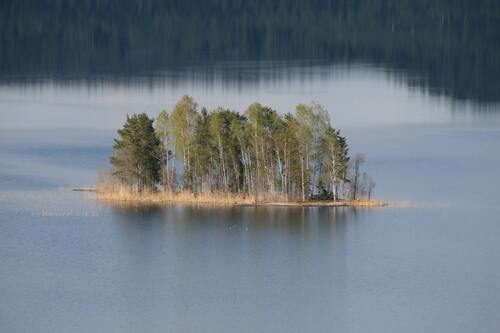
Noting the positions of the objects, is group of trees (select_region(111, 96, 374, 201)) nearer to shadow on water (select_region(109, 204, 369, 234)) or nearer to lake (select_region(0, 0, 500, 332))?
shadow on water (select_region(109, 204, 369, 234))

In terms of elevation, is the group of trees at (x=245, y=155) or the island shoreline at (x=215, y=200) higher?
the group of trees at (x=245, y=155)

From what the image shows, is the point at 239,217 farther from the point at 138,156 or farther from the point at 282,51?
the point at 282,51

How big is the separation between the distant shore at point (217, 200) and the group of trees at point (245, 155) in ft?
0.94

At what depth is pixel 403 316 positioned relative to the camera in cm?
5762

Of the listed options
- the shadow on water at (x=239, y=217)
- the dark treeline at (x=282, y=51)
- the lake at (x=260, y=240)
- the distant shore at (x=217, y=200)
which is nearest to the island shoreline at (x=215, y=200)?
the distant shore at (x=217, y=200)

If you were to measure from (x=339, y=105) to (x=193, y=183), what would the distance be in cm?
4681

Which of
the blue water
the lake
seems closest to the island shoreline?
the lake

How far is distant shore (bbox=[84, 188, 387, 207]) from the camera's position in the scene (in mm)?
76875

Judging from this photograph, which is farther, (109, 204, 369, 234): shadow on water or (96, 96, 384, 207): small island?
(96, 96, 384, 207): small island

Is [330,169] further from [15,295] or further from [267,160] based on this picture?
[15,295]

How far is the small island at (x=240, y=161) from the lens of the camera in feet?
251

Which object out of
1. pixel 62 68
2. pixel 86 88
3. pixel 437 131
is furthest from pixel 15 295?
pixel 62 68

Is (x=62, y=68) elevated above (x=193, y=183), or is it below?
above

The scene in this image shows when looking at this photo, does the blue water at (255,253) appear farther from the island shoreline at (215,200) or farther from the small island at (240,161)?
the small island at (240,161)
